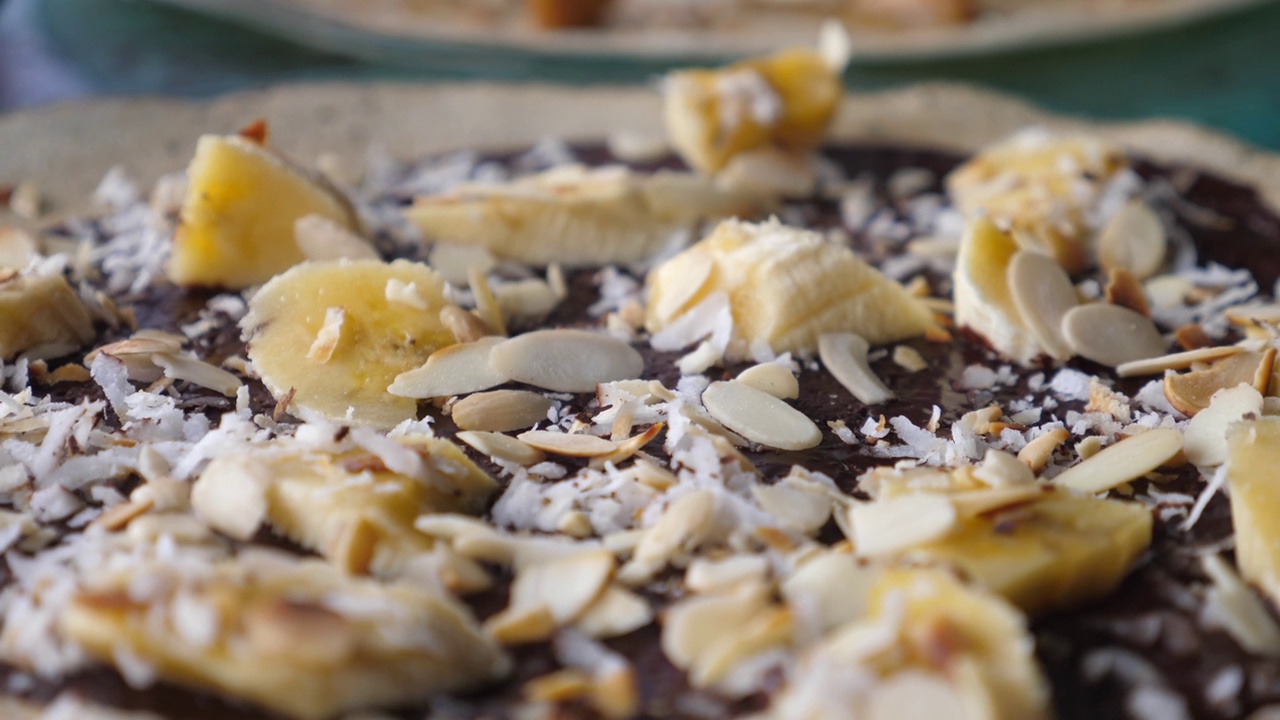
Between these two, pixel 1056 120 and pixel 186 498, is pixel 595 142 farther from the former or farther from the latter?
pixel 186 498

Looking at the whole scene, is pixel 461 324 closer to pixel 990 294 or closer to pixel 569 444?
pixel 569 444

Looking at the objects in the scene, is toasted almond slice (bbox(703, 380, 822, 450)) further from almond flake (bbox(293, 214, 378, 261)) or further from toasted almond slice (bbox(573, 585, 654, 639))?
almond flake (bbox(293, 214, 378, 261))

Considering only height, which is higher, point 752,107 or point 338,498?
point 752,107

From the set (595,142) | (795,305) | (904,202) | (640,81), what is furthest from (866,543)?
(640,81)

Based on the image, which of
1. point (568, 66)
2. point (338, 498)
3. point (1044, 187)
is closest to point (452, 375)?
point (338, 498)

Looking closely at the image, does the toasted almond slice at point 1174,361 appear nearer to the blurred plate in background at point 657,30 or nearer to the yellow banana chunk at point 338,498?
the yellow banana chunk at point 338,498

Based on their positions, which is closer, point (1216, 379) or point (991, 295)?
point (1216, 379)
